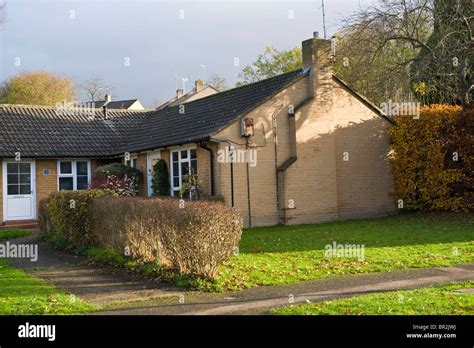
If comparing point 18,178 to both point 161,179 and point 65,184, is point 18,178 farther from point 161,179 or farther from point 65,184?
point 161,179

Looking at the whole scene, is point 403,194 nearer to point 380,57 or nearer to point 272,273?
point 380,57

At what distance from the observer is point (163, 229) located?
36.3ft

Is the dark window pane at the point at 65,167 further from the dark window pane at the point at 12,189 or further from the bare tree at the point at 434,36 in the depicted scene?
the bare tree at the point at 434,36

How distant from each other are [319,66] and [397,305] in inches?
574

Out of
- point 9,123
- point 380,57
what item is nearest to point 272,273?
point 380,57

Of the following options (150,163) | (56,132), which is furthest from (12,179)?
(150,163)

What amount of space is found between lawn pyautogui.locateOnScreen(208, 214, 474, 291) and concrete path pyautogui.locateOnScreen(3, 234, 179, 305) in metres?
1.19

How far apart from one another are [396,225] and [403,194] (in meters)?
3.67

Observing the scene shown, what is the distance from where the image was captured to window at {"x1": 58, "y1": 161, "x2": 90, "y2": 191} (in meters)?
24.9

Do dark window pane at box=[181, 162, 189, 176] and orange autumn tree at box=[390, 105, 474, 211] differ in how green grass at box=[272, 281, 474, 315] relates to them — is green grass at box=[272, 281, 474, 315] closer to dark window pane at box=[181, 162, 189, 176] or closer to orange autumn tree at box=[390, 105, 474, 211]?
orange autumn tree at box=[390, 105, 474, 211]

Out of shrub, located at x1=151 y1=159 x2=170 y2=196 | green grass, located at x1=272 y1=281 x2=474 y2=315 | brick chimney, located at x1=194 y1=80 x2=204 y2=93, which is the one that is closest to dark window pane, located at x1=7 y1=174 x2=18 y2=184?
shrub, located at x1=151 y1=159 x2=170 y2=196

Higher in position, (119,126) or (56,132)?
(119,126)

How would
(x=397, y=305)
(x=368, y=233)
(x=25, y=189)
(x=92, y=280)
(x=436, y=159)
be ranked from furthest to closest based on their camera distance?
(x=25, y=189) → (x=436, y=159) → (x=368, y=233) → (x=92, y=280) → (x=397, y=305)

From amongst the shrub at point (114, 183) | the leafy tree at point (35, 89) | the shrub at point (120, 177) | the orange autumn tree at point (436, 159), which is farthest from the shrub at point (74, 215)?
the leafy tree at point (35, 89)
